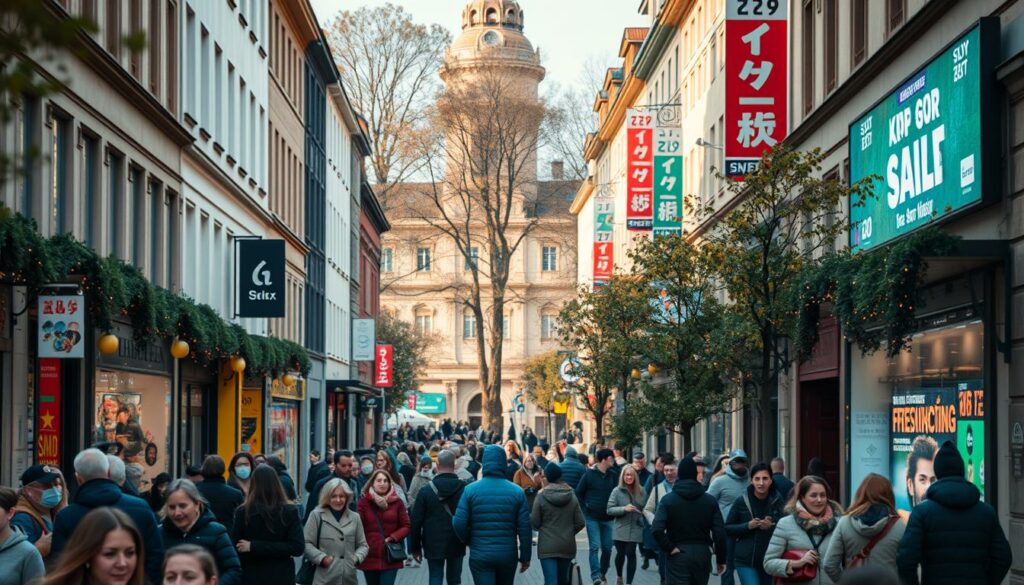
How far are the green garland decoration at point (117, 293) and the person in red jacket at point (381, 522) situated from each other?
3.63 meters

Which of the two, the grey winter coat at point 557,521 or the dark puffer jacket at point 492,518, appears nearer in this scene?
the dark puffer jacket at point 492,518

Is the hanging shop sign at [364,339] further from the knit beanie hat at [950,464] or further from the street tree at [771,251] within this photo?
the knit beanie hat at [950,464]

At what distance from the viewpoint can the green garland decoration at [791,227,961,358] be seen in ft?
55.7

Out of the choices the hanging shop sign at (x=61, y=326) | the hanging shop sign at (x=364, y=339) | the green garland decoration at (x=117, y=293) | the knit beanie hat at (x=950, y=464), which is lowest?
the knit beanie hat at (x=950, y=464)

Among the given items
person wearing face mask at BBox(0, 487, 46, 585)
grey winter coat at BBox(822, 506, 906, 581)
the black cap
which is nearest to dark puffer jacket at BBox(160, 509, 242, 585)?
person wearing face mask at BBox(0, 487, 46, 585)

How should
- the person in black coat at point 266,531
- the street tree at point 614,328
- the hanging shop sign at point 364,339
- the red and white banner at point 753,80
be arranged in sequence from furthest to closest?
the hanging shop sign at point 364,339 < the street tree at point 614,328 < the red and white banner at point 753,80 < the person in black coat at point 266,531

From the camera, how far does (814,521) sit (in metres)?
11.4

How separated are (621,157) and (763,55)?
37662 millimetres

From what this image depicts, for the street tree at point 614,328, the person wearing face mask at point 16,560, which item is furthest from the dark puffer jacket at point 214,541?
the street tree at point 614,328

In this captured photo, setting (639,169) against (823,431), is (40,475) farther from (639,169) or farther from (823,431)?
(639,169)

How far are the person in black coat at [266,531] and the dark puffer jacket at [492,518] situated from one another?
3.04m

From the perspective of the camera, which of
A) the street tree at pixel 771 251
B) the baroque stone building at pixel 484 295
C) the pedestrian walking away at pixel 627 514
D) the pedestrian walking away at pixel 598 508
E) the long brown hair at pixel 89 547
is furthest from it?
the baroque stone building at pixel 484 295

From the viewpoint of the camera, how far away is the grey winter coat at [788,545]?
1135 cm

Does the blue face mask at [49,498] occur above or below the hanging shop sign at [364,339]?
below
